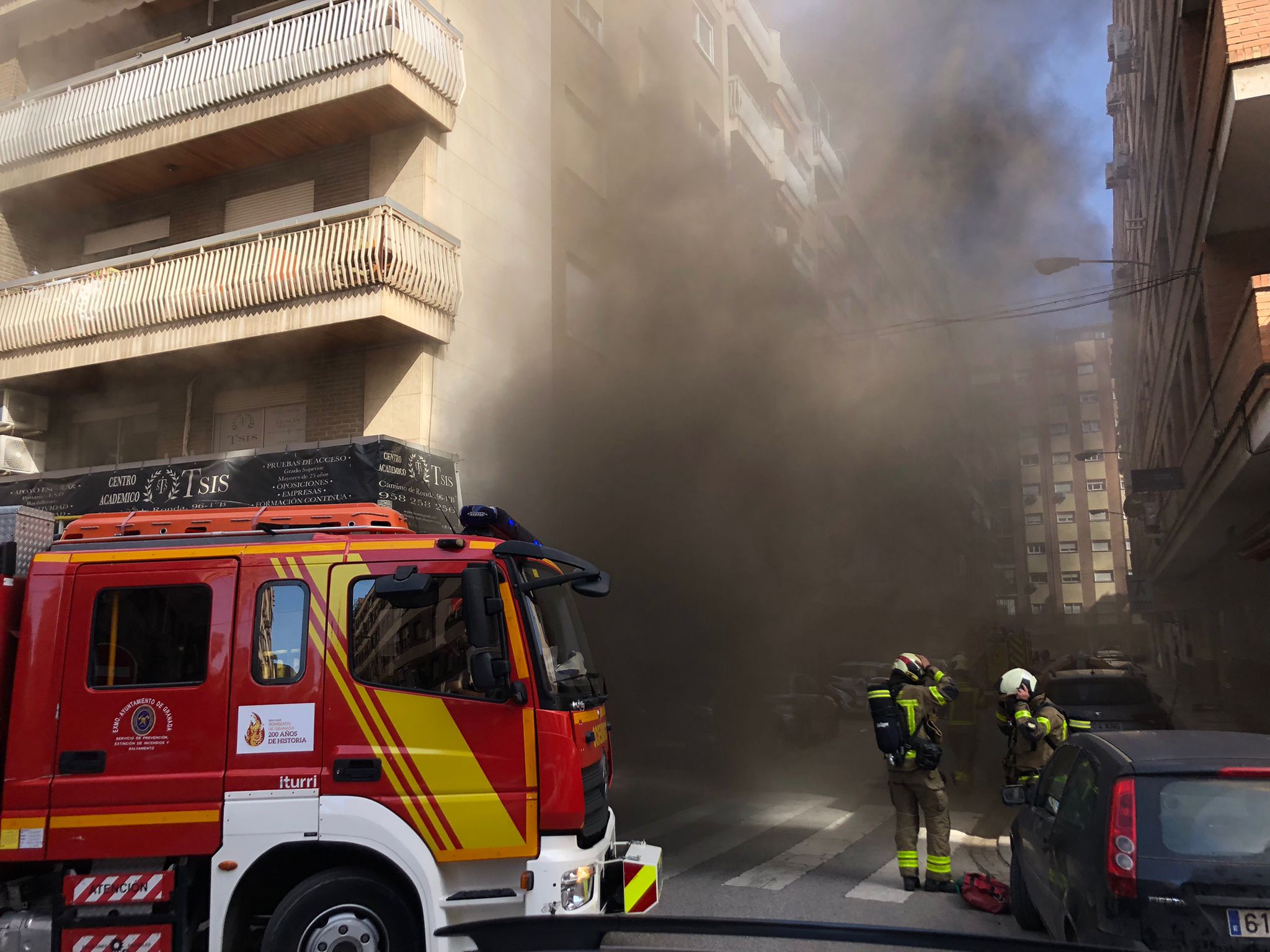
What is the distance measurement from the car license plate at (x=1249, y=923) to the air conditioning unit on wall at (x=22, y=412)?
1270cm

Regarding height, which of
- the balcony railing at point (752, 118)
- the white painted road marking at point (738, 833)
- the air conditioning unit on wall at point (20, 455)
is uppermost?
the balcony railing at point (752, 118)

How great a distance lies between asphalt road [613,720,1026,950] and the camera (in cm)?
493

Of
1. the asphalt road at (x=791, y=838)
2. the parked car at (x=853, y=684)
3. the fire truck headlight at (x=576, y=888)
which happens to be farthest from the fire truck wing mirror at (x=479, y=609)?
the parked car at (x=853, y=684)

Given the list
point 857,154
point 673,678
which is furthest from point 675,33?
point 673,678

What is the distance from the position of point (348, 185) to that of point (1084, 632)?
53466mm

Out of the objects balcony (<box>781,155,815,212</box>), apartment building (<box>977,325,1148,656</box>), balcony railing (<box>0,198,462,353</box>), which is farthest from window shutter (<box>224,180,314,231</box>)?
apartment building (<box>977,325,1148,656</box>)

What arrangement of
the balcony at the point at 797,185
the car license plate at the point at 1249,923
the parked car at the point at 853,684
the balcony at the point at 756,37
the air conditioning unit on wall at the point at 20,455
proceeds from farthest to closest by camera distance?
the balcony at the point at 797,185, the balcony at the point at 756,37, the parked car at the point at 853,684, the air conditioning unit on wall at the point at 20,455, the car license plate at the point at 1249,923

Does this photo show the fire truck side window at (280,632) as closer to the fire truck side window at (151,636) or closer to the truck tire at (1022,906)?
the fire truck side window at (151,636)

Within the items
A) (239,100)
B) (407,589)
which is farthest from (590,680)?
(239,100)

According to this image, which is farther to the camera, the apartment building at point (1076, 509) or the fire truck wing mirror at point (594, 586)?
the apartment building at point (1076, 509)

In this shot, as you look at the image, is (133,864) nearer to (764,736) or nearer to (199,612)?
(199,612)

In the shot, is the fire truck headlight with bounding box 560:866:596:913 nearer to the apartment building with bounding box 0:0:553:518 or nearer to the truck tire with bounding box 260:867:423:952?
the truck tire with bounding box 260:867:423:952

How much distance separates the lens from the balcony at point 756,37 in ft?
62.2

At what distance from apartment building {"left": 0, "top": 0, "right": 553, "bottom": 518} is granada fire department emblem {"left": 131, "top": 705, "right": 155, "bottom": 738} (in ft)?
20.5
